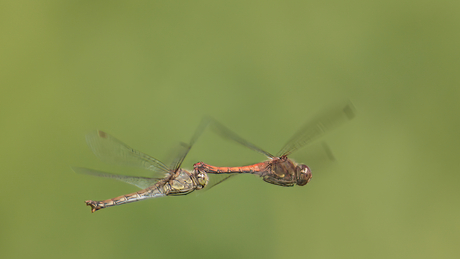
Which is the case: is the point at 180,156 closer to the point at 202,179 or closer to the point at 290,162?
the point at 202,179

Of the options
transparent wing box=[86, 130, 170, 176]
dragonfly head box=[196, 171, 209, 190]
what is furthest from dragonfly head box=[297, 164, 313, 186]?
transparent wing box=[86, 130, 170, 176]

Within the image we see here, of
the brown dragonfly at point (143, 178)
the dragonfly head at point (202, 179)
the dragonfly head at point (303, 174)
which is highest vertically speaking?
the brown dragonfly at point (143, 178)

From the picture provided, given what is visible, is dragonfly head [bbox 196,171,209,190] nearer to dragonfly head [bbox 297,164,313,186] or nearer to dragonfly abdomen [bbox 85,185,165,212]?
dragonfly abdomen [bbox 85,185,165,212]

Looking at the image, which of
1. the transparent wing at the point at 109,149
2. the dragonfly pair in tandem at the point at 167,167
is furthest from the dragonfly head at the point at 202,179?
the transparent wing at the point at 109,149

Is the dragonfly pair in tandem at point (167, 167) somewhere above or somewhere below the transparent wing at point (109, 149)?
below

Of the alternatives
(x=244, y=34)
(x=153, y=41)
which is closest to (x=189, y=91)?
(x=153, y=41)

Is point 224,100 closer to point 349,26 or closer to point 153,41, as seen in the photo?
point 153,41

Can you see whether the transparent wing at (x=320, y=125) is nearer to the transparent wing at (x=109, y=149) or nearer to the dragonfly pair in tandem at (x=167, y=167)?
the dragonfly pair in tandem at (x=167, y=167)

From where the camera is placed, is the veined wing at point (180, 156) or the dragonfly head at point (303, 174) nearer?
the veined wing at point (180, 156)
